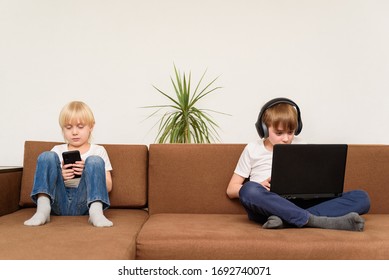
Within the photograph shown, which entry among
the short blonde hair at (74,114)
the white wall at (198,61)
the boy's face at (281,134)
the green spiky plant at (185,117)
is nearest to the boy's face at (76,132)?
the short blonde hair at (74,114)

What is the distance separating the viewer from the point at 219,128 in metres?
3.19

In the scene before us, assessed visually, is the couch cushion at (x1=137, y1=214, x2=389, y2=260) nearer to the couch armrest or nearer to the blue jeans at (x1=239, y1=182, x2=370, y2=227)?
the blue jeans at (x1=239, y1=182, x2=370, y2=227)

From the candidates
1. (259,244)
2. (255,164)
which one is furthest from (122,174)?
(259,244)

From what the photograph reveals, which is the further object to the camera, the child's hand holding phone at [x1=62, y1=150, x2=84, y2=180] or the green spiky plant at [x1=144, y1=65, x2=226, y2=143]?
the green spiky plant at [x1=144, y1=65, x2=226, y2=143]

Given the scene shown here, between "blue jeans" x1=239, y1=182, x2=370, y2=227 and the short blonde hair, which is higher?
the short blonde hair

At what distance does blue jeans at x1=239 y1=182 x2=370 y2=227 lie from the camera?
1861 millimetres

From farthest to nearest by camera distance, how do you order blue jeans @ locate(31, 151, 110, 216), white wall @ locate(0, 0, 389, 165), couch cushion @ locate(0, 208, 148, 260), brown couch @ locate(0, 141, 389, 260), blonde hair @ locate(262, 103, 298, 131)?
white wall @ locate(0, 0, 389, 165) < blonde hair @ locate(262, 103, 298, 131) < blue jeans @ locate(31, 151, 110, 216) < brown couch @ locate(0, 141, 389, 260) < couch cushion @ locate(0, 208, 148, 260)

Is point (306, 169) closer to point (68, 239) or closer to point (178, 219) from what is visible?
point (178, 219)

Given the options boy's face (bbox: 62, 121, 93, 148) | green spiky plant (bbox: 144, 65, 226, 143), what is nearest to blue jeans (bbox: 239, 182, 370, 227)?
boy's face (bbox: 62, 121, 93, 148)

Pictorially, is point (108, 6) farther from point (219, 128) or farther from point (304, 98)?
point (304, 98)

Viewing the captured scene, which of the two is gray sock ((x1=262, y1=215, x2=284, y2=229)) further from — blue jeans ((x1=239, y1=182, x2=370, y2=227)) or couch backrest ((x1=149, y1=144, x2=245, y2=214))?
couch backrest ((x1=149, y1=144, x2=245, y2=214))

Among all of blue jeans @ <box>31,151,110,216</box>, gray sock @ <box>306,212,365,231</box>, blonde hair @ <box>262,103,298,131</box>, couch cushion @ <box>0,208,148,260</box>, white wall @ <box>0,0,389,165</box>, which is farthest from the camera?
A: white wall @ <box>0,0,389,165</box>

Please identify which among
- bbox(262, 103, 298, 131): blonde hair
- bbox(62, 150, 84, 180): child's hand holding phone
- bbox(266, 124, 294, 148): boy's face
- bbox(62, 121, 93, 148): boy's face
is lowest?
bbox(62, 150, 84, 180): child's hand holding phone

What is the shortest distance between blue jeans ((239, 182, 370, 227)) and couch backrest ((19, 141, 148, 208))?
0.62 m
